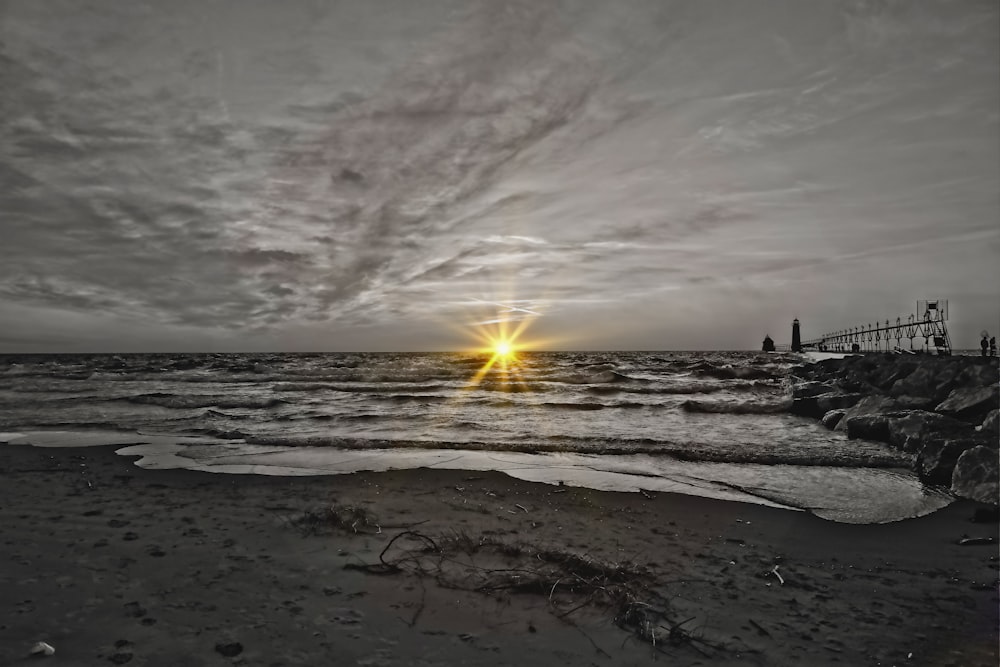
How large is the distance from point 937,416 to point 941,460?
2996 mm

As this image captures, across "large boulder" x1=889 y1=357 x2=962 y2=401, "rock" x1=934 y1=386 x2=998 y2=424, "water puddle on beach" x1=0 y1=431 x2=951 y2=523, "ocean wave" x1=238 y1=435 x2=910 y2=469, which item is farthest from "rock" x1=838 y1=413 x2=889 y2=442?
"large boulder" x1=889 y1=357 x2=962 y2=401

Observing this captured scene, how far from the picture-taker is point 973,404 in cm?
1279

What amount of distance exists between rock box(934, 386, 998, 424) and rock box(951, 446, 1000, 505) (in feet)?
15.2

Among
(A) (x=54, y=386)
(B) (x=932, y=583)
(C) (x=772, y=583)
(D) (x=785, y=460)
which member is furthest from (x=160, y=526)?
(A) (x=54, y=386)

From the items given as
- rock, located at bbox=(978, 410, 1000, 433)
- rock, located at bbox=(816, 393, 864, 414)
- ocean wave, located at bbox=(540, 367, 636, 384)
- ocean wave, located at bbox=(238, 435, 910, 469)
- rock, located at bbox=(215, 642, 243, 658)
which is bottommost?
ocean wave, located at bbox=(238, 435, 910, 469)

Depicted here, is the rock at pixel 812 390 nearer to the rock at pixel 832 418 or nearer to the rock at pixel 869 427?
the rock at pixel 832 418

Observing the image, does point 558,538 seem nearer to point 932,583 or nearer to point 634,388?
point 932,583

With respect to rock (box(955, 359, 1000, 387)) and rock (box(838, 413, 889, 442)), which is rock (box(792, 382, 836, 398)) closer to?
rock (box(955, 359, 1000, 387))

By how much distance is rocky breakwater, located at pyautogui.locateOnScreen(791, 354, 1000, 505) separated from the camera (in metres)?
8.62

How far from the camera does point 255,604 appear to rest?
447cm

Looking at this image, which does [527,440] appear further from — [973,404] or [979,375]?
[979,375]

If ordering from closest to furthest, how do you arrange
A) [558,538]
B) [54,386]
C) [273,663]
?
[273,663] < [558,538] < [54,386]

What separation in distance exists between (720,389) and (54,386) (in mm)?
40538

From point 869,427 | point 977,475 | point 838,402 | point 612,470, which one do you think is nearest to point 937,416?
point 869,427
